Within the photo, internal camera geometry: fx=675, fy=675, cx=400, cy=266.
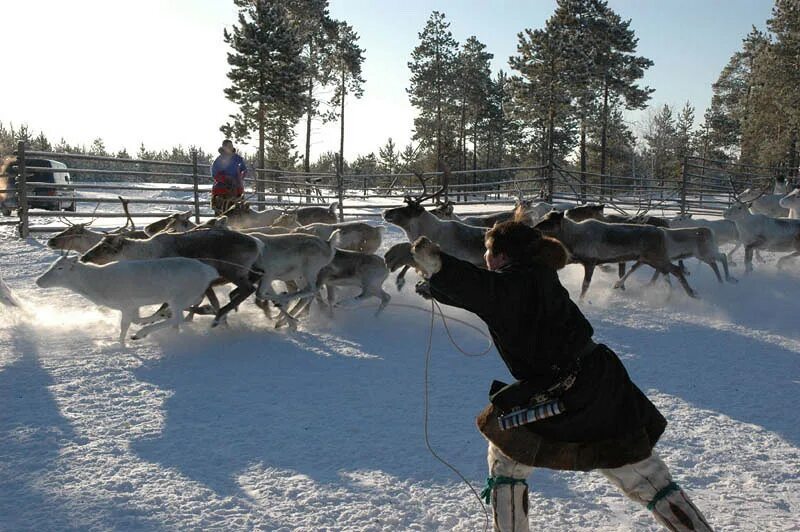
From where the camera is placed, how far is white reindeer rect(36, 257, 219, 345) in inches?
264

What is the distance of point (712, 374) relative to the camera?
5.88m

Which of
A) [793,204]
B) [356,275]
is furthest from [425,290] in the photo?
[793,204]

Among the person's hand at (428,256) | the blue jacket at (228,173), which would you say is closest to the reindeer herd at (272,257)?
the person's hand at (428,256)

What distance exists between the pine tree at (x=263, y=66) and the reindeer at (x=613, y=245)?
22740mm

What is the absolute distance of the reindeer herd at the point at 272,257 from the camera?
679 centimetres

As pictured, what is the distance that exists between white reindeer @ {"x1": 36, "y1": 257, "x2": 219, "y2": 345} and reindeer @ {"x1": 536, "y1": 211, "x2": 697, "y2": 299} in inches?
207

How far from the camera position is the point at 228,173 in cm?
1338

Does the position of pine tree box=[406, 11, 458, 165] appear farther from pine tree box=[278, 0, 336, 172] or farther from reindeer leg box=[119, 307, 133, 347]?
reindeer leg box=[119, 307, 133, 347]

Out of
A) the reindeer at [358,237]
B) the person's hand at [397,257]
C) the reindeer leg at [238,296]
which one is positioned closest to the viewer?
the reindeer leg at [238,296]

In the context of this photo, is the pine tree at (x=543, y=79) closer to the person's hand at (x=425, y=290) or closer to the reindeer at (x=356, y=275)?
the reindeer at (x=356, y=275)

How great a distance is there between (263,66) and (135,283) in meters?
25.9

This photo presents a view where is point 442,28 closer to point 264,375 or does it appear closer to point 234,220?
point 234,220

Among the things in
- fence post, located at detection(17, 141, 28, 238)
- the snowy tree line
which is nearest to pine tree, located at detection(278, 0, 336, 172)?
the snowy tree line

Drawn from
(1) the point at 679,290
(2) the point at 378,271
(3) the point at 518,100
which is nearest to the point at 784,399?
(2) the point at 378,271
